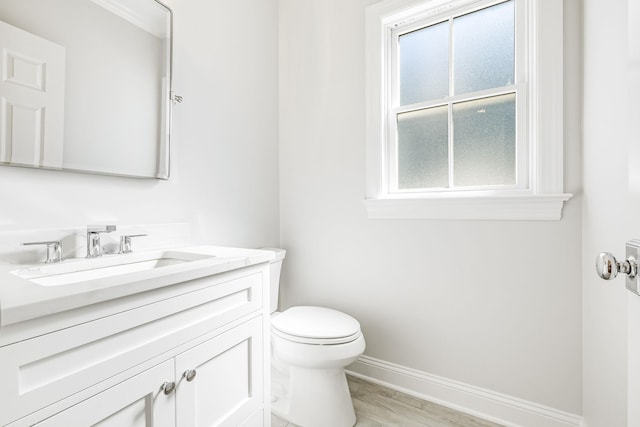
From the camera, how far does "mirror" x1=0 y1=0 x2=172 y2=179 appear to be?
2.98ft

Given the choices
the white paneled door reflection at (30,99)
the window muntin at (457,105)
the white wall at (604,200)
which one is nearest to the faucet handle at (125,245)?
the white paneled door reflection at (30,99)

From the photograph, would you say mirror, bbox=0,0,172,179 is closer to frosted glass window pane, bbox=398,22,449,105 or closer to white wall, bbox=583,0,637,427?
frosted glass window pane, bbox=398,22,449,105

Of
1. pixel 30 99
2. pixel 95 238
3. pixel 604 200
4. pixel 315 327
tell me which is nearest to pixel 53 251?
pixel 95 238

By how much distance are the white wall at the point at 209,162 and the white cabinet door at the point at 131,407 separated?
645 millimetres

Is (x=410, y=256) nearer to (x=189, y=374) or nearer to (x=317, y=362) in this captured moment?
(x=317, y=362)

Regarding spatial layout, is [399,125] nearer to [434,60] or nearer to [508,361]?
[434,60]

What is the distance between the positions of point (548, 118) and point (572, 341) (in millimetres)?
944

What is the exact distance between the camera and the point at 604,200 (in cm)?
98

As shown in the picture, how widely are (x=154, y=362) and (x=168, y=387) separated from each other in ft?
0.27

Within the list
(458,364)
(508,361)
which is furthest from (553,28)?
(458,364)

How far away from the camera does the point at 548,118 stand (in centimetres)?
125

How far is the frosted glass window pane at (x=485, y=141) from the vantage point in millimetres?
1428

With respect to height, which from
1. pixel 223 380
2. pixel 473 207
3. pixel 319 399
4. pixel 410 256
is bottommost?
pixel 319 399

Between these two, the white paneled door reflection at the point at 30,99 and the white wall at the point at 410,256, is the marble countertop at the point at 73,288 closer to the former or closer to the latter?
the white paneled door reflection at the point at 30,99
